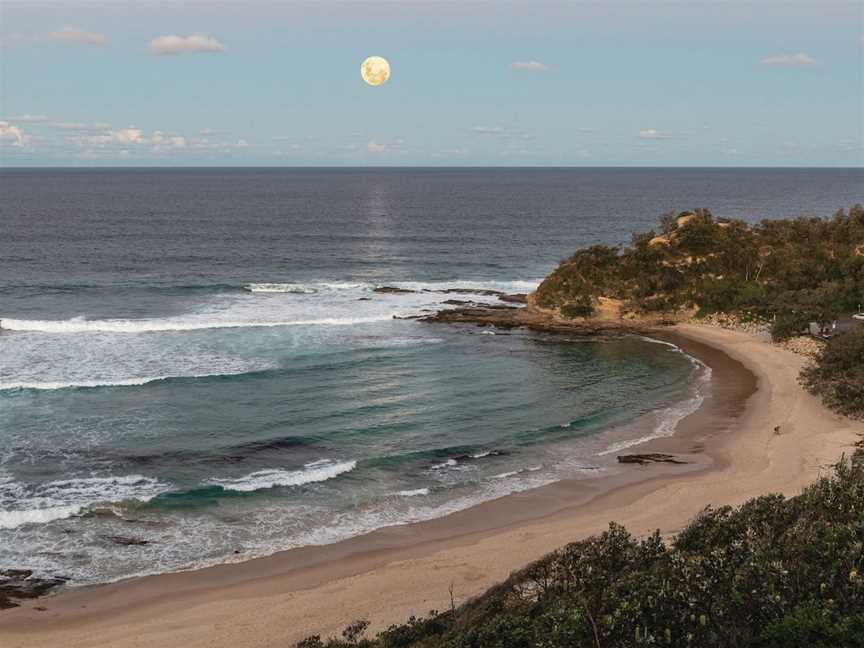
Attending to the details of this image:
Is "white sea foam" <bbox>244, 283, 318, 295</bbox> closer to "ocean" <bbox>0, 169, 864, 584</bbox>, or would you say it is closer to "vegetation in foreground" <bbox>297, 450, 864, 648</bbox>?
"ocean" <bbox>0, 169, 864, 584</bbox>

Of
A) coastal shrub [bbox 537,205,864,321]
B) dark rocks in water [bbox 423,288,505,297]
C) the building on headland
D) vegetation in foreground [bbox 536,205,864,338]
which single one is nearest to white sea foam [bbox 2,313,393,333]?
dark rocks in water [bbox 423,288,505,297]

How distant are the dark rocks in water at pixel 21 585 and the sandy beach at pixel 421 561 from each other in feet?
1.73

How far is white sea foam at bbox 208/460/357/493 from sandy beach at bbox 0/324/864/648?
16.8 ft

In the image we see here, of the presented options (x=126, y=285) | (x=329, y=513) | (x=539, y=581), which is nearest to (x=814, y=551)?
(x=539, y=581)

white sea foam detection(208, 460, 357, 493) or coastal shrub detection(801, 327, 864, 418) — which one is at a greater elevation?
coastal shrub detection(801, 327, 864, 418)

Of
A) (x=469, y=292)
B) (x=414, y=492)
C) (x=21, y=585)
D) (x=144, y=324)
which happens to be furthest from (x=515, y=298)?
(x=21, y=585)

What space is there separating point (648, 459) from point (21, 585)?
24.2 metres

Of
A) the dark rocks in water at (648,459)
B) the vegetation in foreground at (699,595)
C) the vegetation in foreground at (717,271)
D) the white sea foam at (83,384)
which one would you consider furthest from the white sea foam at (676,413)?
the white sea foam at (83,384)

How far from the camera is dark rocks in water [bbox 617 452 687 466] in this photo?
112 ft

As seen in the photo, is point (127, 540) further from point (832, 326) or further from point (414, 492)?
point (832, 326)

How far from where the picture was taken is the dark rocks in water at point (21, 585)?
76.1ft

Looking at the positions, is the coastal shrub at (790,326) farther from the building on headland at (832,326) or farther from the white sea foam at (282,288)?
the white sea foam at (282,288)

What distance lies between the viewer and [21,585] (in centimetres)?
→ 2383

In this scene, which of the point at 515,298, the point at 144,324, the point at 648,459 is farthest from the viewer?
the point at 515,298
